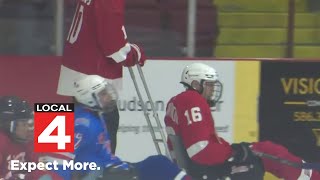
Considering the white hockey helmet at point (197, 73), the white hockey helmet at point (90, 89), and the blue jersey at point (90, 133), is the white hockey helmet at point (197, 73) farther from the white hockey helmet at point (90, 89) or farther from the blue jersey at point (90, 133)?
the blue jersey at point (90, 133)

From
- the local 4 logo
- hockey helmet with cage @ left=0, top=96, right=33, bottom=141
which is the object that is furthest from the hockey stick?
hockey helmet with cage @ left=0, top=96, right=33, bottom=141

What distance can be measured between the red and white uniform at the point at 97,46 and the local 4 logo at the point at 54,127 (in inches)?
6.0

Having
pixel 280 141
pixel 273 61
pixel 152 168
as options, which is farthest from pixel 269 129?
pixel 152 168

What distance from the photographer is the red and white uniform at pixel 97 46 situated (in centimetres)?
625

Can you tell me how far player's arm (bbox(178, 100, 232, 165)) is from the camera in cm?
646

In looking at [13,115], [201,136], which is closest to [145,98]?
[201,136]

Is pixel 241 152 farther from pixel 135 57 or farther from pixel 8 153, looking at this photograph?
pixel 8 153

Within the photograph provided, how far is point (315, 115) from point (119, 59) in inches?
67.4

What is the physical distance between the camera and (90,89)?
637 cm

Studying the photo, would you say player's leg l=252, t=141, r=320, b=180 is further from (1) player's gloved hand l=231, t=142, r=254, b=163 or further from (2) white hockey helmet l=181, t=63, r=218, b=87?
(2) white hockey helmet l=181, t=63, r=218, b=87

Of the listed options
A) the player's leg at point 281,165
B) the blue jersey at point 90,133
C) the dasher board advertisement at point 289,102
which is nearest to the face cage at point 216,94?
the dasher board advertisement at point 289,102

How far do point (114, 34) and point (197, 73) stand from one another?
75 cm

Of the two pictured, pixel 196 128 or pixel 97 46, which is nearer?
pixel 97 46

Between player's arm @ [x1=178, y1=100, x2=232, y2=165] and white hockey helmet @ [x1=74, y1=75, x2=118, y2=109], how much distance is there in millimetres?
628
